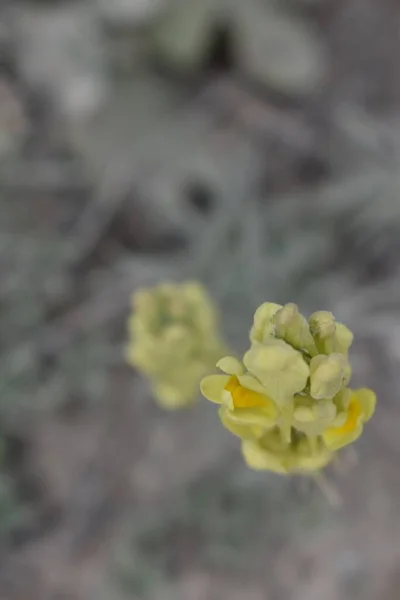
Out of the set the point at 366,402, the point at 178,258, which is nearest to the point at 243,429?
the point at 366,402

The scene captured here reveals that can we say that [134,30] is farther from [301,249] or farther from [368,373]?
[368,373]

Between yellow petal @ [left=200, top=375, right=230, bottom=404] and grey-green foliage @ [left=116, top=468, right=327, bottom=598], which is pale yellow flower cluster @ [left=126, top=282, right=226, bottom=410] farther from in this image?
grey-green foliage @ [left=116, top=468, right=327, bottom=598]

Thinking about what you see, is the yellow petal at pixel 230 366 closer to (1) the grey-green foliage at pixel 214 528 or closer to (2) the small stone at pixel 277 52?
(1) the grey-green foliage at pixel 214 528

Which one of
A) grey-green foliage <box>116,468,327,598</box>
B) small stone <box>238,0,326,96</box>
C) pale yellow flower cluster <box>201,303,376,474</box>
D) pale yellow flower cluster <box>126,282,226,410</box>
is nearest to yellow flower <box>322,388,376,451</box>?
pale yellow flower cluster <box>201,303,376,474</box>

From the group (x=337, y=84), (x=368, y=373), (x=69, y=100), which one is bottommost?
(x=368, y=373)

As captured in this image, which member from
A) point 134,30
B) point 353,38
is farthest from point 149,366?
point 353,38
